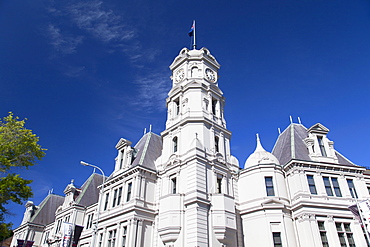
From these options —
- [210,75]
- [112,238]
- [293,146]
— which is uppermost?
[210,75]

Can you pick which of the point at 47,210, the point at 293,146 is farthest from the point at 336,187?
the point at 47,210

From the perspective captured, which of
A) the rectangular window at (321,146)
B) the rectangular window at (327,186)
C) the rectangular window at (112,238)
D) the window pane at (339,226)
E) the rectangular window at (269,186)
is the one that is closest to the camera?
the window pane at (339,226)

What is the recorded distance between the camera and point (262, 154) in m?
34.0

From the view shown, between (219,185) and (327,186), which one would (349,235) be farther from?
(219,185)

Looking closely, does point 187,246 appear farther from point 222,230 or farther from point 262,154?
point 262,154

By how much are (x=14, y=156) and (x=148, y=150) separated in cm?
1675

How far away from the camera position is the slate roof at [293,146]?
33.1m

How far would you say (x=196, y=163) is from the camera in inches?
1176

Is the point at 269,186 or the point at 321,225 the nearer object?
the point at 321,225

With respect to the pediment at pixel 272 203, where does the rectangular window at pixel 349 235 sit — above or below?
below

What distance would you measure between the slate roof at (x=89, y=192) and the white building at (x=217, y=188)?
292 inches

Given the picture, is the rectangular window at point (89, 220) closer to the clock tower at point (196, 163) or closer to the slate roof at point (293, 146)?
the clock tower at point (196, 163)

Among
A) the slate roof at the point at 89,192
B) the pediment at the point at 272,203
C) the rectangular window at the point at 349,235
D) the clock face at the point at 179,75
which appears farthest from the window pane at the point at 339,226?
the slate roof at the point at 89,192

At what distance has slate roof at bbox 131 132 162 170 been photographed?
34.8 m
